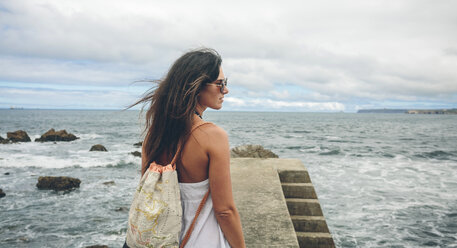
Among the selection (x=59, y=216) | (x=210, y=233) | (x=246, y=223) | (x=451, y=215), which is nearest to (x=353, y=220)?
(x=451, y=215)

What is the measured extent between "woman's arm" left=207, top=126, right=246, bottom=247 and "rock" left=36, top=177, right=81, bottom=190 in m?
11.0

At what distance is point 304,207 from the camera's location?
4703mm

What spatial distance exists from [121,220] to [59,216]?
1.78 metres

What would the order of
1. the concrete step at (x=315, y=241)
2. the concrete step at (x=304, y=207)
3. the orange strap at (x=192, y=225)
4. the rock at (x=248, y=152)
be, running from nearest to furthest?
the orange strap at (x=192, y=225), the concrete step at (x=315, y=241), the concrete step at (x=304, y=207), the rock at (x=248, y=152)

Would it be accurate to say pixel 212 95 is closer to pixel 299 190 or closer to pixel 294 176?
pixel 299 190

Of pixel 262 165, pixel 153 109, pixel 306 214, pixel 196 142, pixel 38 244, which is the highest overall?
pixel 153 109

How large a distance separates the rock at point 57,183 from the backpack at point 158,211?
428 inches

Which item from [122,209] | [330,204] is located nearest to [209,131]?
[122,209]

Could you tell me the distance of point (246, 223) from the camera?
3.54 metres

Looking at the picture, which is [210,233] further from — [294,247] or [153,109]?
[294,247]

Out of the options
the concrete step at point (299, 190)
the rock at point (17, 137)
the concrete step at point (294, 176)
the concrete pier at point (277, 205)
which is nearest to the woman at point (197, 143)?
the concrete pier at point (277, 205)

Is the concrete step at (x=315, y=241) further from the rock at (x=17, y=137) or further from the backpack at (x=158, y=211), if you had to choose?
the rock at (x=17, y=137)

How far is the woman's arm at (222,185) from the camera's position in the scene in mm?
1562

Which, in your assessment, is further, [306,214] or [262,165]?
[262,165]
